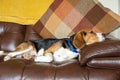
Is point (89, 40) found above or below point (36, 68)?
above

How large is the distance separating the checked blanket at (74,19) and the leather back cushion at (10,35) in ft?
0.65

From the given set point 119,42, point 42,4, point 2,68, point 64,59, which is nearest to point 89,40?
point 64,59

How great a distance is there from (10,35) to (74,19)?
2.58 ft

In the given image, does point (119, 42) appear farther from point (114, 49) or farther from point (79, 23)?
point (79, 23)

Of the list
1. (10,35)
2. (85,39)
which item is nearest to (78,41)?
(85,39)

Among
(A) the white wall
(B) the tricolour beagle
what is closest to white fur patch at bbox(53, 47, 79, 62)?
(B) the tricolour beagle

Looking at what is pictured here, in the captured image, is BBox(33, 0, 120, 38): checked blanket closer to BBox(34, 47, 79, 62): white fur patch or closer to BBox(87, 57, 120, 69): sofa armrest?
BBox(34, 47, 79, 62): white fur patch

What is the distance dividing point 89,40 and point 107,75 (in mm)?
525

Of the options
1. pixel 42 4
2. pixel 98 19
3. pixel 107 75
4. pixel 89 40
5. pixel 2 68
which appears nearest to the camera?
pixel 107 75

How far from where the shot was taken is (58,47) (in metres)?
2.03

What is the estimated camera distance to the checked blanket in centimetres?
223

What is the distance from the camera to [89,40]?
188 centimetres

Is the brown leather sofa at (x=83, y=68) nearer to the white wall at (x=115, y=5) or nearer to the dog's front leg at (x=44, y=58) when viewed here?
the dog's front leg at (x=44, y=58)

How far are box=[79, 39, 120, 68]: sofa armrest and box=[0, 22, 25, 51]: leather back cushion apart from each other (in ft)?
3.92
